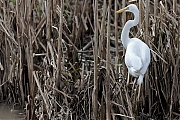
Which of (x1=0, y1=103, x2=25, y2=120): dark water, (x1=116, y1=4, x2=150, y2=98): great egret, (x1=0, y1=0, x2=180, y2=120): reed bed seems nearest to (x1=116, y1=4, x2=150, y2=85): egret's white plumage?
(x1=116, y1=4, x2=150, y2=98): great egret

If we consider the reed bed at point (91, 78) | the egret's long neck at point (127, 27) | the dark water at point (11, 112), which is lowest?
the dark water at point (11, 112)

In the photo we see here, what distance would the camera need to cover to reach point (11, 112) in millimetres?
4723

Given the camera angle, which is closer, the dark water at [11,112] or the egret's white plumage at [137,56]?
the egret's white plumage at [137,56]

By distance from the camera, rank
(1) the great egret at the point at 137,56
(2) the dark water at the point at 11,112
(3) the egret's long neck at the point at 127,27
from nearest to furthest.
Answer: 1. (1) the great egret at the point at 137,56
2. (3) the egret's long neck at the point at 127,27
3. (2) the dark water at the point at 11,112

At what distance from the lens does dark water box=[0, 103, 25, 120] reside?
15.3 ft

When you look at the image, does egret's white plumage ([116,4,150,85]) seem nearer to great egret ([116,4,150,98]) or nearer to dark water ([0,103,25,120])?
great egret ([116,4,150,98])

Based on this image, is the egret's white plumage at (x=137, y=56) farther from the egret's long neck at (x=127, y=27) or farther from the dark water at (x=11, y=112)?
the dark water at (x=11, y=112)

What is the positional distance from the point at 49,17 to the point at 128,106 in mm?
1087

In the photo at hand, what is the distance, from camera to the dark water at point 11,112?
465cm

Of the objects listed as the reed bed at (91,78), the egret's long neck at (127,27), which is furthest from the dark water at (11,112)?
the egret's long neck at (127,27)

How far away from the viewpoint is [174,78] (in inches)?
163

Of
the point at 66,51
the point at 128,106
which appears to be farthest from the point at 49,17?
the point at 66,51

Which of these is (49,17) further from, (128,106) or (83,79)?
(128,106)

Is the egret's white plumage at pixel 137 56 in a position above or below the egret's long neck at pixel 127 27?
below
